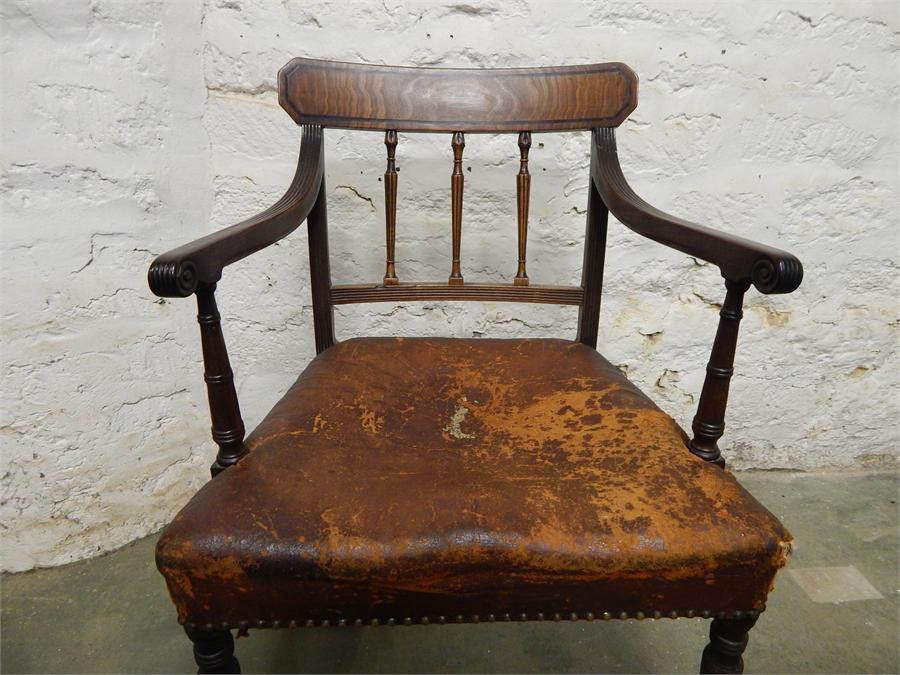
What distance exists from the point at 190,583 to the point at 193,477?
3.23ft

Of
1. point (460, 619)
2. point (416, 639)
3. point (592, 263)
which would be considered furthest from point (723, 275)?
point (416, 639)

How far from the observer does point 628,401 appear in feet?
2.78

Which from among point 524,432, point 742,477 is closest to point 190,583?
point 524,432

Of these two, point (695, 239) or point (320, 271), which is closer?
point (695, 239)

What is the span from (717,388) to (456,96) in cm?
69

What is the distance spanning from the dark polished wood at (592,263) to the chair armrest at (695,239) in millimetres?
52

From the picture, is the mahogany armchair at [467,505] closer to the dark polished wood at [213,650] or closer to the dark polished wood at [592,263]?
the dark polished wood at [213,650]

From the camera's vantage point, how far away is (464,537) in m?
0.60

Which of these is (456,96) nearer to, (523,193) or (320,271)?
(523,193)

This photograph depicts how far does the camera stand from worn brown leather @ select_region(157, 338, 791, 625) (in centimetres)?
60

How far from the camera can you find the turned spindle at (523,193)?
1.08 metres

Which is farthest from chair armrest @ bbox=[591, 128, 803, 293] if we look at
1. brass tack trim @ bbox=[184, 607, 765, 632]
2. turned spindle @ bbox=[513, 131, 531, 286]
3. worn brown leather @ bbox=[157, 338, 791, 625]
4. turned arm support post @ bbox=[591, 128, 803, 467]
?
brass tack trim @ bbox=[184, 607, 765, 632]

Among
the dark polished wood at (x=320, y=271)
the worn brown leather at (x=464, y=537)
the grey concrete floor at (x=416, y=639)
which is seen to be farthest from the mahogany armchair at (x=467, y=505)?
the grey concrete floor at (x=416, y=639)

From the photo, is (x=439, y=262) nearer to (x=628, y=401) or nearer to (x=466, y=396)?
(x=466, y=396)
